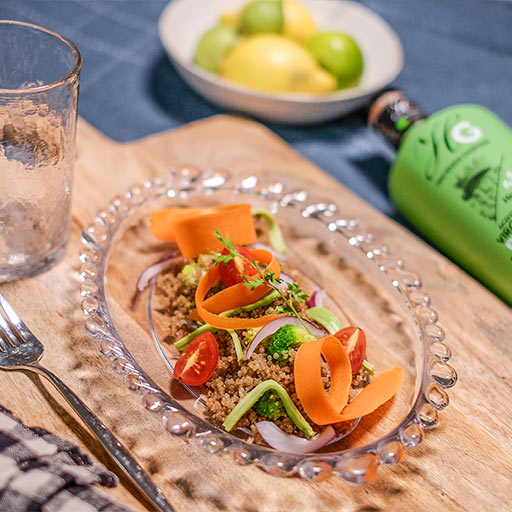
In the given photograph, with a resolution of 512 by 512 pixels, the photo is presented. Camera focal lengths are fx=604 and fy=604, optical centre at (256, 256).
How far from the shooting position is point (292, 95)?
206cm

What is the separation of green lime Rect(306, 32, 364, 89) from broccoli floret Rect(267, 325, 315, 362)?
1326 mm

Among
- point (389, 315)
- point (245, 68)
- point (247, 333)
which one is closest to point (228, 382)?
point (247, 333)

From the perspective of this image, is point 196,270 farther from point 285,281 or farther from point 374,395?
point 374,395

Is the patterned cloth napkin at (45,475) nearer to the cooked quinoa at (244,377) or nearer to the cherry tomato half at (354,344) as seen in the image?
the cooked quinoa at (244,377)

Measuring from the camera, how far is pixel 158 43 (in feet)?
8.45

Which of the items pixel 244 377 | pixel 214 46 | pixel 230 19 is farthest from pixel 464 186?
pixel 230 19

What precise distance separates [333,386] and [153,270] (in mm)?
525

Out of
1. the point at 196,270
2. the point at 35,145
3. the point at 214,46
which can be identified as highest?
the point at 35,145

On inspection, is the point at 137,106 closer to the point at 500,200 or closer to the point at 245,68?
the point at 245,68

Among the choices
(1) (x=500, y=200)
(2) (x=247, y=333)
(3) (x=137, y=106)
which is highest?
(1) (x=500, y=200)

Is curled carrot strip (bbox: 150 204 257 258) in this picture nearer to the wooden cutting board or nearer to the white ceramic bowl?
the wooden cutting board

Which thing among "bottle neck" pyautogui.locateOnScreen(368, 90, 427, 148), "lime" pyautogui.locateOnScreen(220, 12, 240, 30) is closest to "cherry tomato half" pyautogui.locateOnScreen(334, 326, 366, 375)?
"bottle neck" pyautogui.locateOnScreen(368, 90, 427, 148)

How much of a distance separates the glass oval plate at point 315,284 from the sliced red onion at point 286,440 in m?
0.03

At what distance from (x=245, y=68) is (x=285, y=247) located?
869 millimetres
